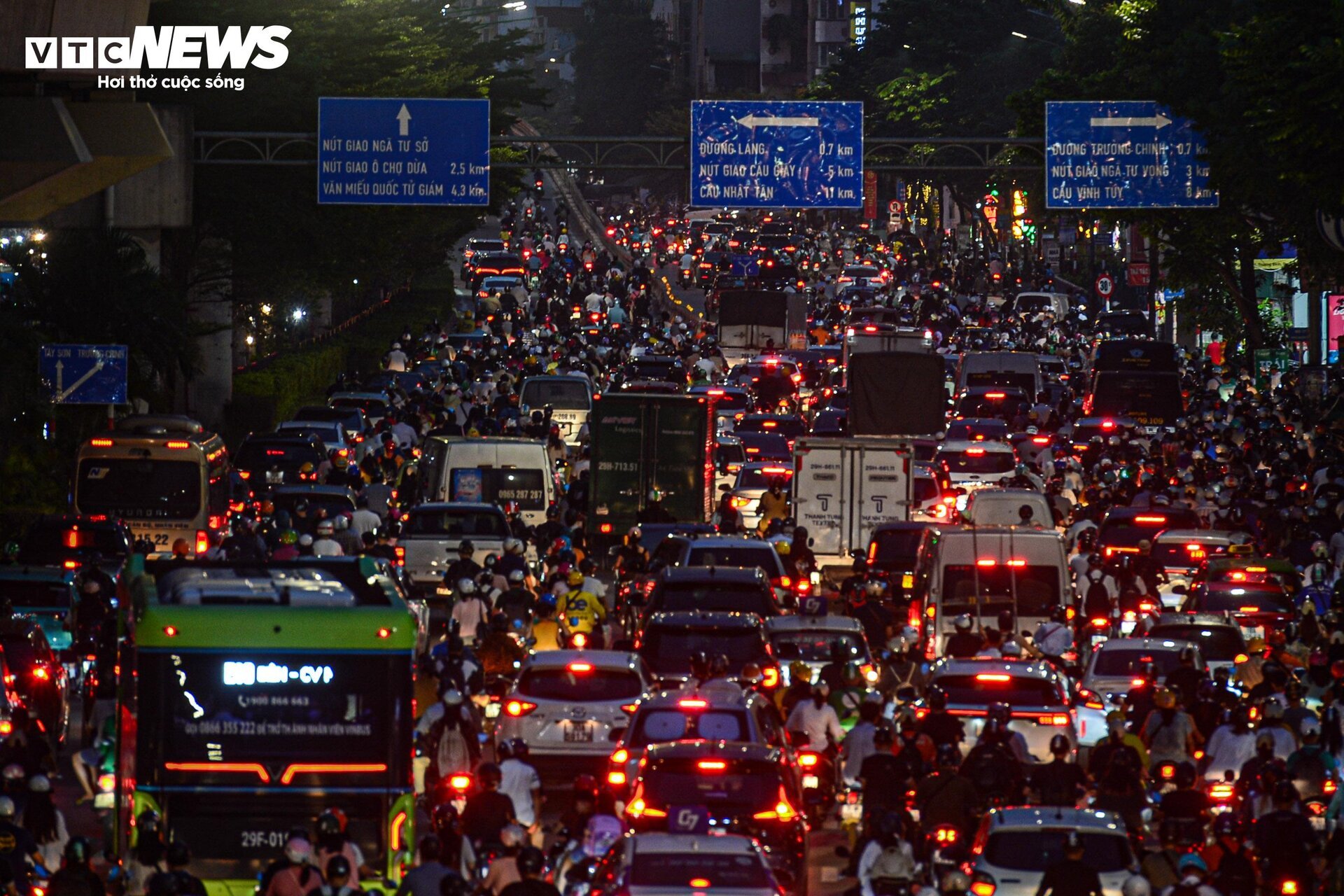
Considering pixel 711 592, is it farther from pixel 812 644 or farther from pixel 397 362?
pixel 397 362

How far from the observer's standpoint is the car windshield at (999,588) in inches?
1086

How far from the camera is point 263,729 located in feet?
50.7

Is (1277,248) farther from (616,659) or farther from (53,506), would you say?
(616,659)

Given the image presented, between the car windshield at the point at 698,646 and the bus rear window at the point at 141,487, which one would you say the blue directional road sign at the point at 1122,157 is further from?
the car windshield at the point at 698,646

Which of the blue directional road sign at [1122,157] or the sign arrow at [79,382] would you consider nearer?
the sign arrow at [79,382]

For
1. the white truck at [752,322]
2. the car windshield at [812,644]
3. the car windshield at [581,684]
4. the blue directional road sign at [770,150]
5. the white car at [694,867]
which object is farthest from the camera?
the white truck at [752,322]

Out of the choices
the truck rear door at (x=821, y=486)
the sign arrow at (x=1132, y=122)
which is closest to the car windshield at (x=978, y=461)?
the sign arrow at (x=1132, y=122)

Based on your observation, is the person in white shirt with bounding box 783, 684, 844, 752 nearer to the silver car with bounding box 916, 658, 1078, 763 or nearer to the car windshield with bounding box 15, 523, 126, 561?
the silver car with bounding box 916, 658, 1078, 763

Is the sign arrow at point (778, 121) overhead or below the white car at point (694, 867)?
overhead

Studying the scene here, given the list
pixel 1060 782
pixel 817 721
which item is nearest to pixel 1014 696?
pixel 817 721

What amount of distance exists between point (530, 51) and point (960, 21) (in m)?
41.7

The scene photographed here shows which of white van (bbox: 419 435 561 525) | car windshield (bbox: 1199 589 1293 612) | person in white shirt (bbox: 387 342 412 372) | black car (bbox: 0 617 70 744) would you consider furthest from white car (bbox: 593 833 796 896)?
person in white shirt (bbox: 387 342 412 372)

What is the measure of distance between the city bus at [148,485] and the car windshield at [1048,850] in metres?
18.4

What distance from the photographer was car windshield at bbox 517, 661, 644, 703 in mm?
21141
